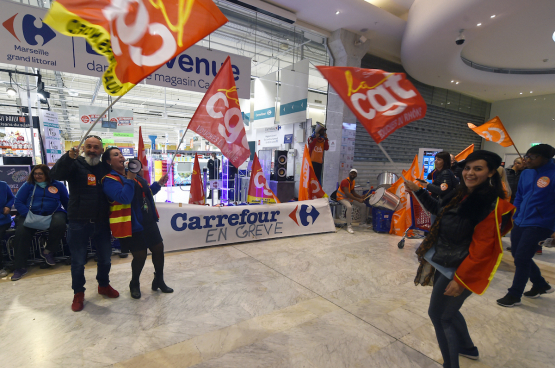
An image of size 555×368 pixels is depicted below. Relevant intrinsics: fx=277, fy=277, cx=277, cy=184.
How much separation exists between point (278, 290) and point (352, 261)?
152cm

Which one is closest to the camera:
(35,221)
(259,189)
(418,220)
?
(35,221)

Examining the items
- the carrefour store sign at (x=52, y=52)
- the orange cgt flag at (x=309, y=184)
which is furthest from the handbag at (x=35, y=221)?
the orange cgt flag at (x=309, y=184)

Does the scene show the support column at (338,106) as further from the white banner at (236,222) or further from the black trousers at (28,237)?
the black trousers at (28,237)

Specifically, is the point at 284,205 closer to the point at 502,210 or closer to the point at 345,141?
the point at 345,141

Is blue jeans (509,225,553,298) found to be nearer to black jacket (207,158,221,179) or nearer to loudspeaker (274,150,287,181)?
loudspeaker (274,150,287,181)

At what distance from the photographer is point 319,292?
10.3 feet

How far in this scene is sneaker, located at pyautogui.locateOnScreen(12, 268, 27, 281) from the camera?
3.20 m

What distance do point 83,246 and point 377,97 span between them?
10.2 feet

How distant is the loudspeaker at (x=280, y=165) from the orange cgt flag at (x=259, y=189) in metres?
2.32

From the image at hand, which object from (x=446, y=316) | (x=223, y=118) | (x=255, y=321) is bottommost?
(x=255, y=321)

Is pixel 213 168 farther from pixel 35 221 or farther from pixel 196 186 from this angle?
pixel 35 221

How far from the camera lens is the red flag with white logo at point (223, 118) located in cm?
350

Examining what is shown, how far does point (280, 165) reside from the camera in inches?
308

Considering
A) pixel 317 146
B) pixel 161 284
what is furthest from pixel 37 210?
pixel 317 146
